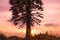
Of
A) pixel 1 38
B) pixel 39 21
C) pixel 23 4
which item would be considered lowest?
pixel 1 38

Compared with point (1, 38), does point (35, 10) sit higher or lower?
higher

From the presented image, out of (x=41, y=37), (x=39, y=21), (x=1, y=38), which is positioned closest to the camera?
(x=41, y=37)

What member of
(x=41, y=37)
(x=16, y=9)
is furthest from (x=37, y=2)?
(x=41, y=37)

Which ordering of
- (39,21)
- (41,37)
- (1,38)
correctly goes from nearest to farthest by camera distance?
(41,37)
(1,38)
(39,21)

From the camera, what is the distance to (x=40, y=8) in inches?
1423

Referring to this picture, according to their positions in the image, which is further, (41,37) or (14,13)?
(14,13)

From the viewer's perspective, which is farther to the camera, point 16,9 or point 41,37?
point 16,9

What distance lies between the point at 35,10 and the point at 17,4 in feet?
9.56

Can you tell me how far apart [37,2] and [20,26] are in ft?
14.7

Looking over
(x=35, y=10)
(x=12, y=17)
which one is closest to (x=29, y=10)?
(x=35, y=10)

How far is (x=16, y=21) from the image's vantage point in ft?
118

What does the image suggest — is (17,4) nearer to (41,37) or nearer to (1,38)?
(1,38)

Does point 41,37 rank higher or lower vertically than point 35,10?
lower

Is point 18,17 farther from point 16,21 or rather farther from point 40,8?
point 40,8
